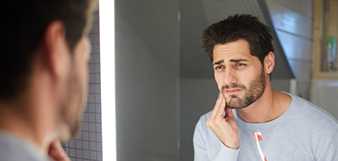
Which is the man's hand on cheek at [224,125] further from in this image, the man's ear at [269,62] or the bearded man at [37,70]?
the bearded man at [37,70]

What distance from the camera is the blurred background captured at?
2.94ft

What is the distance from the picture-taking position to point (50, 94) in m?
0.51

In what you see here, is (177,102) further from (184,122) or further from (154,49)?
(154,49)

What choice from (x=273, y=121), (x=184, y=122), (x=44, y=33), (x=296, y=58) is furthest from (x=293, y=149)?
(x=44, y=33)

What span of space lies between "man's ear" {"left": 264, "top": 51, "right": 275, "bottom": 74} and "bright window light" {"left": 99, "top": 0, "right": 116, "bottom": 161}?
67 centimetres

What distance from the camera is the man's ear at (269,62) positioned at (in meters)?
0.91

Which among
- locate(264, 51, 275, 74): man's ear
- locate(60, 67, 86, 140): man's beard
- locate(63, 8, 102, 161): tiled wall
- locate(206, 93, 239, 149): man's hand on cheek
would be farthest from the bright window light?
locate(264, 51, 275, 74): man's ear

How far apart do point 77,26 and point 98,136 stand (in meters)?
0.66

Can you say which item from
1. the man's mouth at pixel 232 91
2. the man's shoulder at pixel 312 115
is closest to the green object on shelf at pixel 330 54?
the man's shoulder at pixel 312 115

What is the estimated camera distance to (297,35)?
0.93 metres

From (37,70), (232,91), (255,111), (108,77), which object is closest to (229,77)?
(232,91)

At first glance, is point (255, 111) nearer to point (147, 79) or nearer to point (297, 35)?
point (297, 35)

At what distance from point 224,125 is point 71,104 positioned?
614mm

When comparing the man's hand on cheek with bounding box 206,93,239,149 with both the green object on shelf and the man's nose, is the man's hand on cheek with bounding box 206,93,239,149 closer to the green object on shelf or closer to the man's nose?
the man's nose
